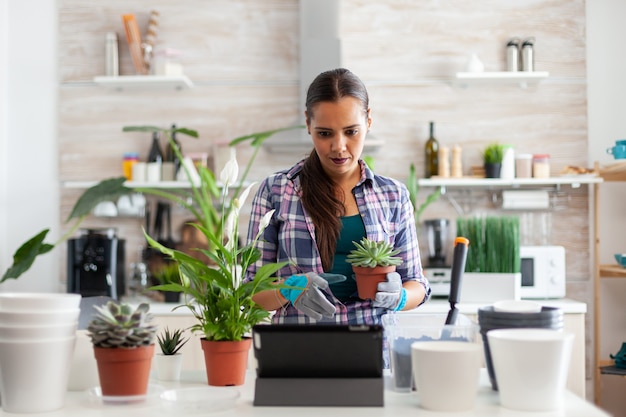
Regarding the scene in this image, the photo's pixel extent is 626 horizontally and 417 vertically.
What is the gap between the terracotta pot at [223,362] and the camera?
4.86 feet

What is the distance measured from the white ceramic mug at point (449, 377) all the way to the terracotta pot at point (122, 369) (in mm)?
495

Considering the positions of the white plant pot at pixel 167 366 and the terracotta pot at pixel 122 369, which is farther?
the white plant pot at pixel 167 366

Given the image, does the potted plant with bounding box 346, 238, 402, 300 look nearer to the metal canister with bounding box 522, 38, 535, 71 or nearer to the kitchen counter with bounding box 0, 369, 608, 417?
the kitchen counter with bounding box 0, 369, 608, 417

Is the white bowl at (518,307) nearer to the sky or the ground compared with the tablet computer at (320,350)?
nearer to the sky

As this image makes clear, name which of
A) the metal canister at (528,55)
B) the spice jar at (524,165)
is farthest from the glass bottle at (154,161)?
the metal canister at (528,55)

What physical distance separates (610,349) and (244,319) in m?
3.01

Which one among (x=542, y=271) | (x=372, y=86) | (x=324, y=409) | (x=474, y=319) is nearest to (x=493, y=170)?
(x=542, y=271)

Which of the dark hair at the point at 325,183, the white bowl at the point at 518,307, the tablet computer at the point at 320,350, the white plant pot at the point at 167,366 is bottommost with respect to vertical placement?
the white plant pot at the point at 167,366

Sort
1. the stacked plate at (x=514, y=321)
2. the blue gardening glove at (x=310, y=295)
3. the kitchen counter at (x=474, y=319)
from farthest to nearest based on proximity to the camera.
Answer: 1. the kitchen counter at (x=474, y=319)
2. the blue gardening glove at (x=310, y=295)
3. the stacked plate at (x=514, y=321)

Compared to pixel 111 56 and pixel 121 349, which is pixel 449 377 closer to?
pixel 121 349

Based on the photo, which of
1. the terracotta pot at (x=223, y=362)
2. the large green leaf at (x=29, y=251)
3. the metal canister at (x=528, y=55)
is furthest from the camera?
the metal canister at (x=528, y=55)

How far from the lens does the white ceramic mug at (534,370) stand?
4.09ft

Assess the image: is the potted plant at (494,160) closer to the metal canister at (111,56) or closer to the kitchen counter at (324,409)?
the metal canister at (111,56)

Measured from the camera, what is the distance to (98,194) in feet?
11.7
